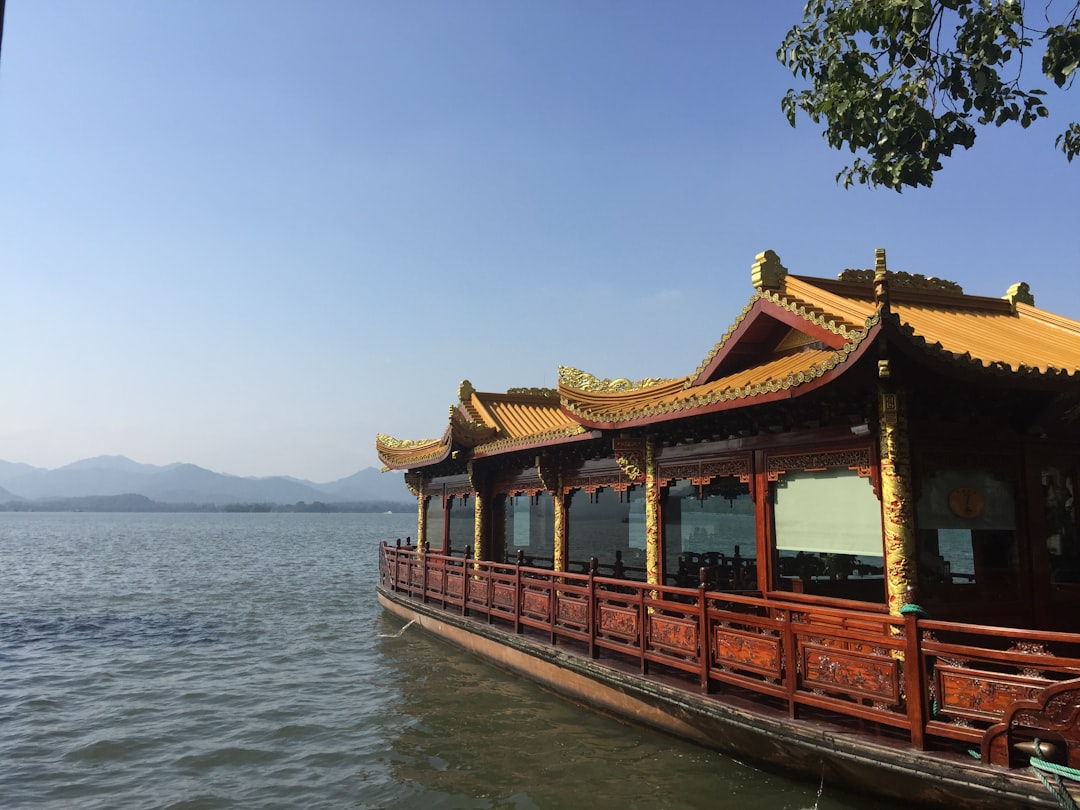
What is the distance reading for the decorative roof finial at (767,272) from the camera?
7879 millimetres

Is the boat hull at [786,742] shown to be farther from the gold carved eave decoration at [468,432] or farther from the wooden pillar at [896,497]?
the gold carved eave decoration at [468,432]

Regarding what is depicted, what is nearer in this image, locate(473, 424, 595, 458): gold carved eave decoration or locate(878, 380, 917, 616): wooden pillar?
locate(878, 380, 917, 616): wooden pillar

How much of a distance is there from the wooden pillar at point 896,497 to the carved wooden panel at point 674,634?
5.54 feet

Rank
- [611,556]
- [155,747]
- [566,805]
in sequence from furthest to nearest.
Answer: [611,556] → [155,747] → [566,805]

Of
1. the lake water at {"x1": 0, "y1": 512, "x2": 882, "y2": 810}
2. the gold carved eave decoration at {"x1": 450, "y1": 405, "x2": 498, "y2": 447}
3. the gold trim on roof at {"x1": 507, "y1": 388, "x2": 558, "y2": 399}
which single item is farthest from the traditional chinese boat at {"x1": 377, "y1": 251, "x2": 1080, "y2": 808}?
the gold trim on roof at {"x1": 507, "y1": 388, "x2": 558, "y2": 399}

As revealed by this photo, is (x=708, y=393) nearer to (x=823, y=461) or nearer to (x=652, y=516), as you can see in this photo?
(x=823, y=461)

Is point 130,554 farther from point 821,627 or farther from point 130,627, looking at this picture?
point 821,627

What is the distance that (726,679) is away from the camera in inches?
249

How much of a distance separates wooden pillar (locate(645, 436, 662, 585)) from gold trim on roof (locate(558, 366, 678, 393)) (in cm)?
101

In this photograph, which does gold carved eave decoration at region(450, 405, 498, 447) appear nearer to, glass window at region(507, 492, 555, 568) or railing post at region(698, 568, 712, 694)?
glass window at region(507, 492, 555, 568)

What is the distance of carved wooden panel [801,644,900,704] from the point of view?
5.12 metres

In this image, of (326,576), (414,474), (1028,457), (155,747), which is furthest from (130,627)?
(1028,457)

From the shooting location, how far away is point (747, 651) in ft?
20.2

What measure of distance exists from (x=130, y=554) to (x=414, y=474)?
33764mm
